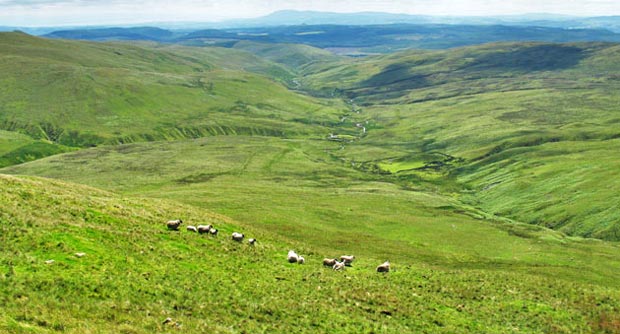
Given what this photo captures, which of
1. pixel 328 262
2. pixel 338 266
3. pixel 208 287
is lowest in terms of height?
pixel 338 266

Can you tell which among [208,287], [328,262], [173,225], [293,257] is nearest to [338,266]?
[328,262]

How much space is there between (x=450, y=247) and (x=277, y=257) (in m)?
53.4

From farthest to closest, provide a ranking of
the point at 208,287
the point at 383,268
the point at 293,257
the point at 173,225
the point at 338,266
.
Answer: the point at 173,225 → the point at 383,268 → the point at 293,257 → the point at 338,266 → the point at 208,287

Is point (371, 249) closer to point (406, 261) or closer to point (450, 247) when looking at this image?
point (406, 261)

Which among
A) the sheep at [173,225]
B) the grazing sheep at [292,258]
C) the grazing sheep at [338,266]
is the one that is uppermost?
the sheep at [173,225]

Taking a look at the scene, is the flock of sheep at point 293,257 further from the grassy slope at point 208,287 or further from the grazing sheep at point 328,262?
the grassy slope at point 208,287

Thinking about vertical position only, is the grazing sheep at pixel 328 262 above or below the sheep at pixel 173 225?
below

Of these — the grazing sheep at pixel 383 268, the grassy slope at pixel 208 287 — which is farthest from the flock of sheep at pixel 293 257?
the grassy slope at pixel 208 287

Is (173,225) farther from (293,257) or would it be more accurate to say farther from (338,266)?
(338,266)

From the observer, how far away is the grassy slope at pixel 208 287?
2919 cm

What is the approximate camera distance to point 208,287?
119 feet

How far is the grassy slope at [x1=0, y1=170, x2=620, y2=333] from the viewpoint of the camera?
95.8 feet

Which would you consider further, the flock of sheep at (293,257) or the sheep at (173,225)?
the sheep at (173,225)

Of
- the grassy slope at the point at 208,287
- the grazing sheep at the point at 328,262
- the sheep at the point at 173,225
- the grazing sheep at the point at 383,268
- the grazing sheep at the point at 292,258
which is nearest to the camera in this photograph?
the grassy slope at the point at 208,287
